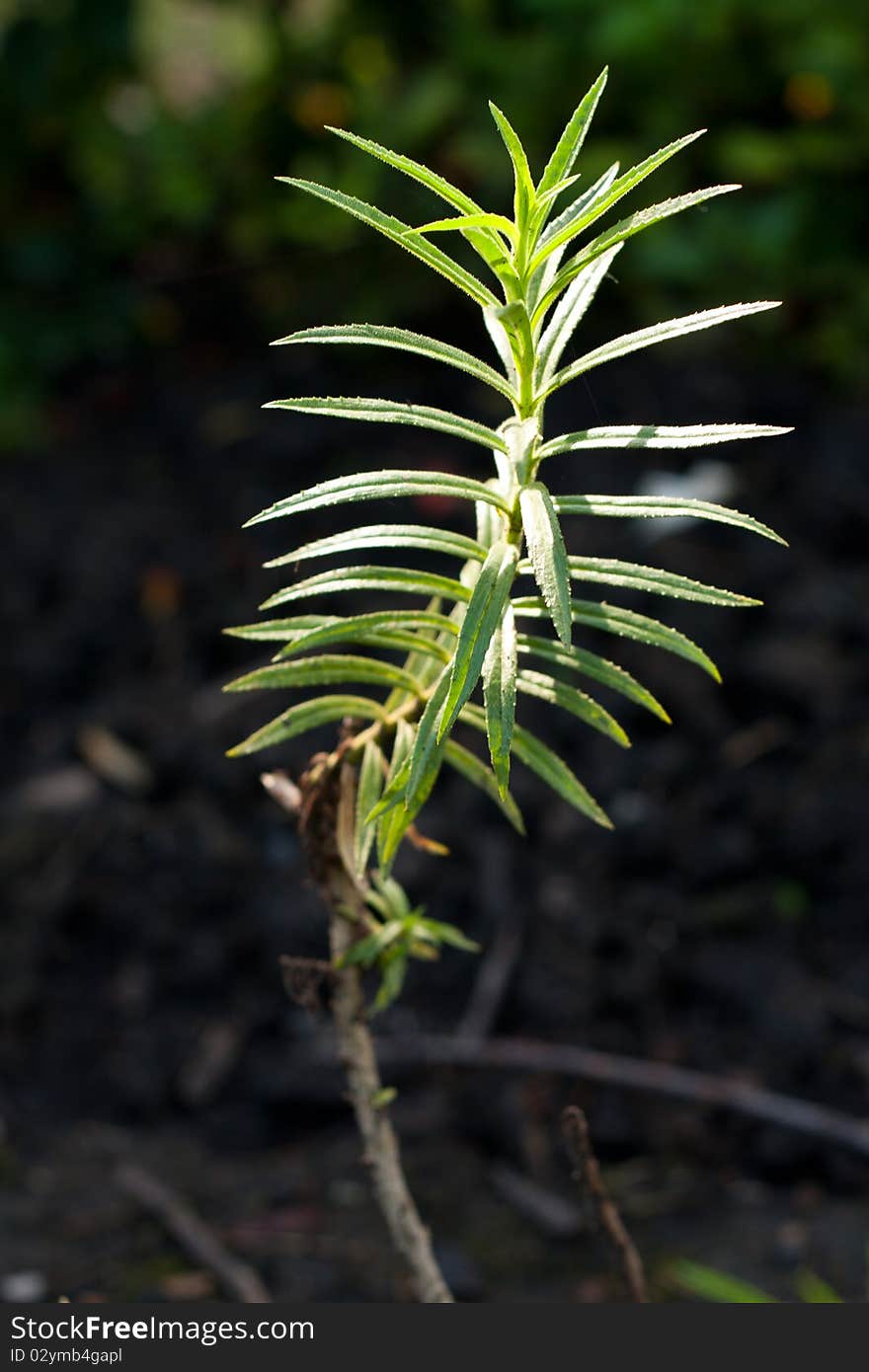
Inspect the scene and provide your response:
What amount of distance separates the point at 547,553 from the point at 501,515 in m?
0.17

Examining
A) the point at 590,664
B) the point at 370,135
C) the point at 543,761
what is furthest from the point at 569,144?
the point at 370,135

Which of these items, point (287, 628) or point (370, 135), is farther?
point (370, 135)

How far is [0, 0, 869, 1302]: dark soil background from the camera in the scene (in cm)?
226

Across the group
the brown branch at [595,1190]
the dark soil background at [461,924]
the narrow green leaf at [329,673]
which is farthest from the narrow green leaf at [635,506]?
the dark soil background at [461,924]

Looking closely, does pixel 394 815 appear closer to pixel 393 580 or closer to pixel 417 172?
pixel 393 580

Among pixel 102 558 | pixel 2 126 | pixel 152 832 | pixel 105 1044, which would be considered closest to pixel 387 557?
pixel 102 558

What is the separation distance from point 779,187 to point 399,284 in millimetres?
1055

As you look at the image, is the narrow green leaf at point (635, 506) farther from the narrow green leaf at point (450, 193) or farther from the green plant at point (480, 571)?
the narrow green leaf at point (450, 193)

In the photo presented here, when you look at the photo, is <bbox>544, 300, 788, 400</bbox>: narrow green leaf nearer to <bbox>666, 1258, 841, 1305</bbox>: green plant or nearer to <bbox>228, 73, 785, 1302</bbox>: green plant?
<bbox>228, 73, 785, 1302</bbox>: green plant

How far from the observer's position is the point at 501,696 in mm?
944

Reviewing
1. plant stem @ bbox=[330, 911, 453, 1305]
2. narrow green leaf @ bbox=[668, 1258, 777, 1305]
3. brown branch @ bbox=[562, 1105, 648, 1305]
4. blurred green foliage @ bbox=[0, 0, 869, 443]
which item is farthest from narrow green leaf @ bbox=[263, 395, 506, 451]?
blurred green foliage @ bbox=[0, 0, 869, 443]

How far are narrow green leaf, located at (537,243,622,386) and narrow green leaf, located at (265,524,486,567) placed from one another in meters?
0.13

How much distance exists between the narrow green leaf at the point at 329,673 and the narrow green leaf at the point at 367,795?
56 millimetres

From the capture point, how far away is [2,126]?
4.24 meters
